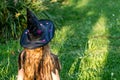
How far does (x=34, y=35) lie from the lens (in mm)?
4020

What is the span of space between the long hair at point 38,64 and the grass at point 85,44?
2.64 meters

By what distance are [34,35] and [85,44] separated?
5.48 meters

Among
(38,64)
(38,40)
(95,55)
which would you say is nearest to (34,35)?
(38,40)

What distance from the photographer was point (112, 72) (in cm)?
703

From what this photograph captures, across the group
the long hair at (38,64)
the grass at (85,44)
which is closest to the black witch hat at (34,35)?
the long hair at (38,64)

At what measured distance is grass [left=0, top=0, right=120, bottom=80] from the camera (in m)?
7.21

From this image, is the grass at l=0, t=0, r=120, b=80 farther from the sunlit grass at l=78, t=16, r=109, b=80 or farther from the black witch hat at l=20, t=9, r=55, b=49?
the black witch hat at l=20, t=9, r=55, b=49

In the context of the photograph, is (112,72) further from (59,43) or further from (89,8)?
(89,8)

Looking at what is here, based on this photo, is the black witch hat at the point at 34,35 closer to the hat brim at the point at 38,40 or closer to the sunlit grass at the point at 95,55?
the hat brim at the point at 38,40

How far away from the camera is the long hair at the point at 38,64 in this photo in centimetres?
413

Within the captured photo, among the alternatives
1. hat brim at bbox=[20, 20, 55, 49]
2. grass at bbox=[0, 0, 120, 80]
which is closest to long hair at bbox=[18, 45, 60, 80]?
hat brim at bbox=[20, 20, 55, 49]

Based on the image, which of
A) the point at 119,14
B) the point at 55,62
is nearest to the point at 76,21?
the point at 119,14

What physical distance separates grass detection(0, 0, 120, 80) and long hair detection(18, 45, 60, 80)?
264 centimetres

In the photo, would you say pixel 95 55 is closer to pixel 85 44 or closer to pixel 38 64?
pixel 85 44
